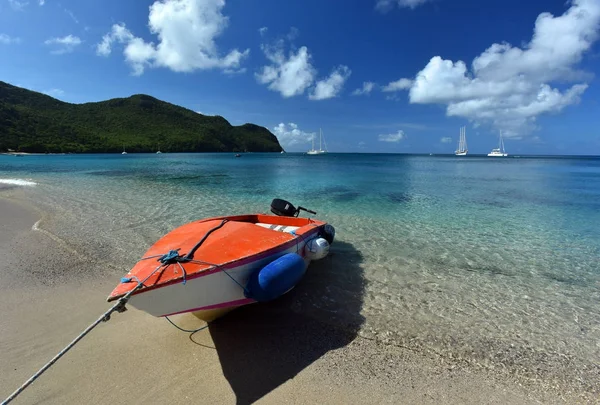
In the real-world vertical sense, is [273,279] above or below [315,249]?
above

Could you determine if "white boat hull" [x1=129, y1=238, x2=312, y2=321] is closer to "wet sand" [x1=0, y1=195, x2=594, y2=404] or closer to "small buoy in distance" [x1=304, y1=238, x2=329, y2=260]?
"wet sand" [x1=0, y1=195, x2=594, y2=404]

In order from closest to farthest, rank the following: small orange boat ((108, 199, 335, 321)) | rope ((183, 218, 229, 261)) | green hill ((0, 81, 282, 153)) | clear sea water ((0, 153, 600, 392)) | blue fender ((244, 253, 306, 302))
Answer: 1. small orange boat ((108, 199, 335, 321))
2. rope ((183, 218, 229, 261))
3. blue fender ((244, 253, 306, 302))
4. clear sea water ((0, 153, 600, 392))
5. green hill ((0, 81, 282, 153))

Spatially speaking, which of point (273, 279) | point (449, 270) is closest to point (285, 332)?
point (273, 279)

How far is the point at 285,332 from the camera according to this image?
4637 millimetres

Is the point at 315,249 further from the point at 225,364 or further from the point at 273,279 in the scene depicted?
the point at 225,364

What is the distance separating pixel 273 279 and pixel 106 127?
152m

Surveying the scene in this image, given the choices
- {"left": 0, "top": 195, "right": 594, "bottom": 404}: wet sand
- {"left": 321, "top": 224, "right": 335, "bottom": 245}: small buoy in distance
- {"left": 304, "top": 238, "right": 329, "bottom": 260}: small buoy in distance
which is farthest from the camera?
{"left": 321, "top": 224, "right": 335, "bottom": 245}: small buoy in distance

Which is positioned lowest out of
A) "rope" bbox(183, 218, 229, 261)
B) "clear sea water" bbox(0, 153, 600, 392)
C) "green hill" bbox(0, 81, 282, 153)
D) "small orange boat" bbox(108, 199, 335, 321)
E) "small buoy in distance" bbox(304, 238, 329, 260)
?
"clear sea water" bbox(0, 153, 600, 392)

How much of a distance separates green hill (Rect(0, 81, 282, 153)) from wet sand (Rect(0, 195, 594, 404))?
112653 mm

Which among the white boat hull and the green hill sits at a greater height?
the green hill

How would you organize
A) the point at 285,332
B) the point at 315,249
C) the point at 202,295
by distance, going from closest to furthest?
the point at 202,295 → the point at 285,332 → the point at 315,249

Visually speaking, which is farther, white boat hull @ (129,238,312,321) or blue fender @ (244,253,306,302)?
blue fender @ (244,253,306,302)

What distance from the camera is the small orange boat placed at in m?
3.57

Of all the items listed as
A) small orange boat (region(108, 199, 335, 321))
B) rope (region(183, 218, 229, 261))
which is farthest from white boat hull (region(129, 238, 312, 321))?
rope (region(183, 218, 229, 261))
